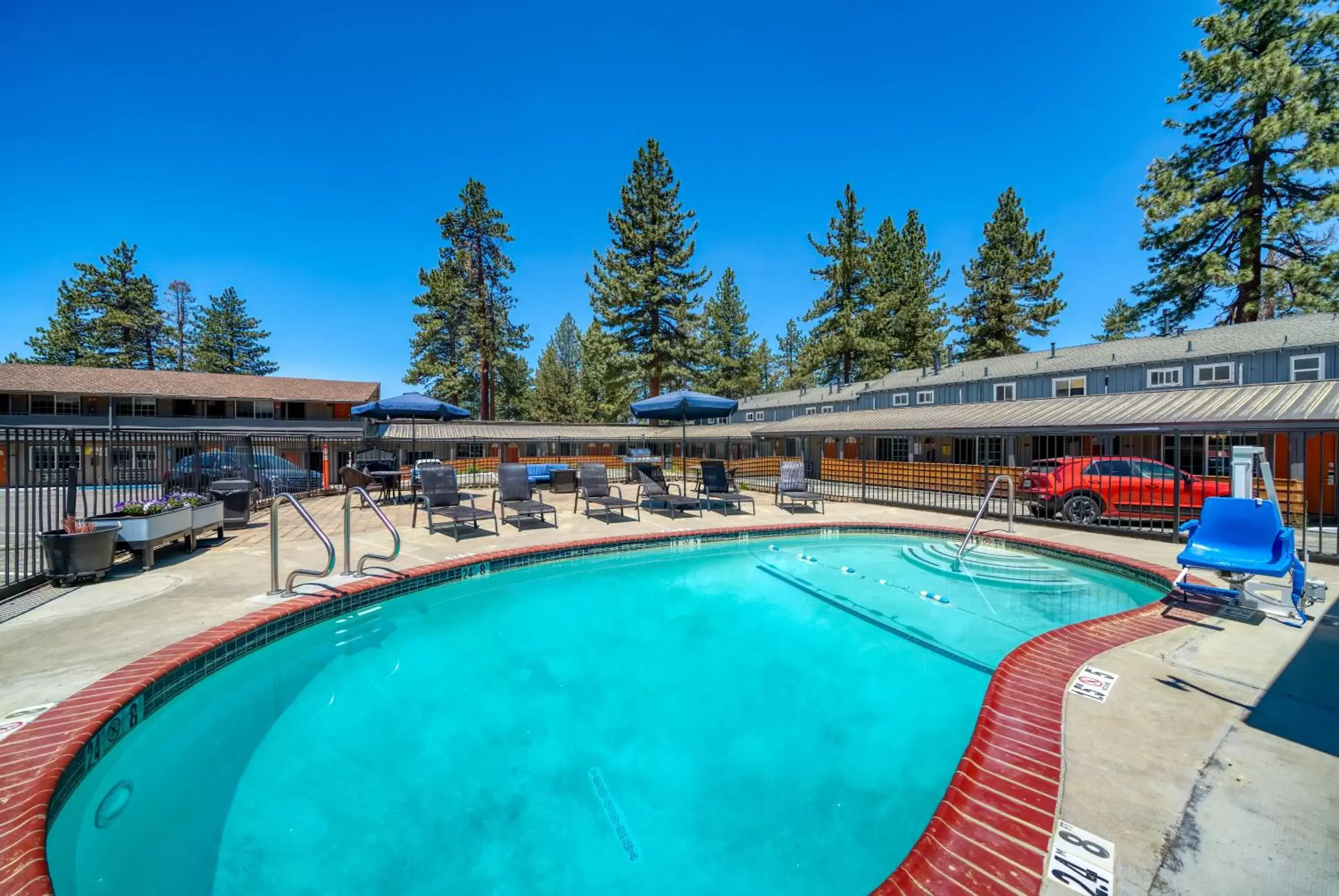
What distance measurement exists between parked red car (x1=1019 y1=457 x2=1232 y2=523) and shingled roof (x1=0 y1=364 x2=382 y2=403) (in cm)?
3585

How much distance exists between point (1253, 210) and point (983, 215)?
1407 cm

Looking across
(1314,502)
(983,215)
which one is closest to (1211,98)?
(983,215)

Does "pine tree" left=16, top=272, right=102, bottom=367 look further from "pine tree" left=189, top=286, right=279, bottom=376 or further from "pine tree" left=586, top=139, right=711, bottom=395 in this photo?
"pine tree" left=586, top=139, right=711, bottom=395

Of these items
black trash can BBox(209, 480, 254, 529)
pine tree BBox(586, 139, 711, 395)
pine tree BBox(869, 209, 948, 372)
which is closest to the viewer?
black trash can BBox(209, 480, 254, 529)

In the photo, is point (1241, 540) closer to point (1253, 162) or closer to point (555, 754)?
point (555, 754)

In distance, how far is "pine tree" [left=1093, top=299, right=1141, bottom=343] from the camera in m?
25.2

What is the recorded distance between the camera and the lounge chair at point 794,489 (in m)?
11.8

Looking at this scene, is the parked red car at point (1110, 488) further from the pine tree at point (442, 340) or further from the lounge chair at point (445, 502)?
the pine tree at point (442, 340)

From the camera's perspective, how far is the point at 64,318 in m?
34.6

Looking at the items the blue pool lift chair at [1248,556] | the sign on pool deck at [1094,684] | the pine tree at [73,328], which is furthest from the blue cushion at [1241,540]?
the pine tree at [73,328]

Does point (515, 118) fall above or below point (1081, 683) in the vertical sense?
above

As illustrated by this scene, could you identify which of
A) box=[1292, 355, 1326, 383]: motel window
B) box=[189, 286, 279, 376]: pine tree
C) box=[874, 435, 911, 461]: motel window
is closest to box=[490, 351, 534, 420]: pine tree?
box=[189, 286, 279, 376]: pine tree


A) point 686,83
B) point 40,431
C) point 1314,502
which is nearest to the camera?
point 40,431

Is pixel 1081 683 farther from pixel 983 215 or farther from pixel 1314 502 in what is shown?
pixel 983 215
